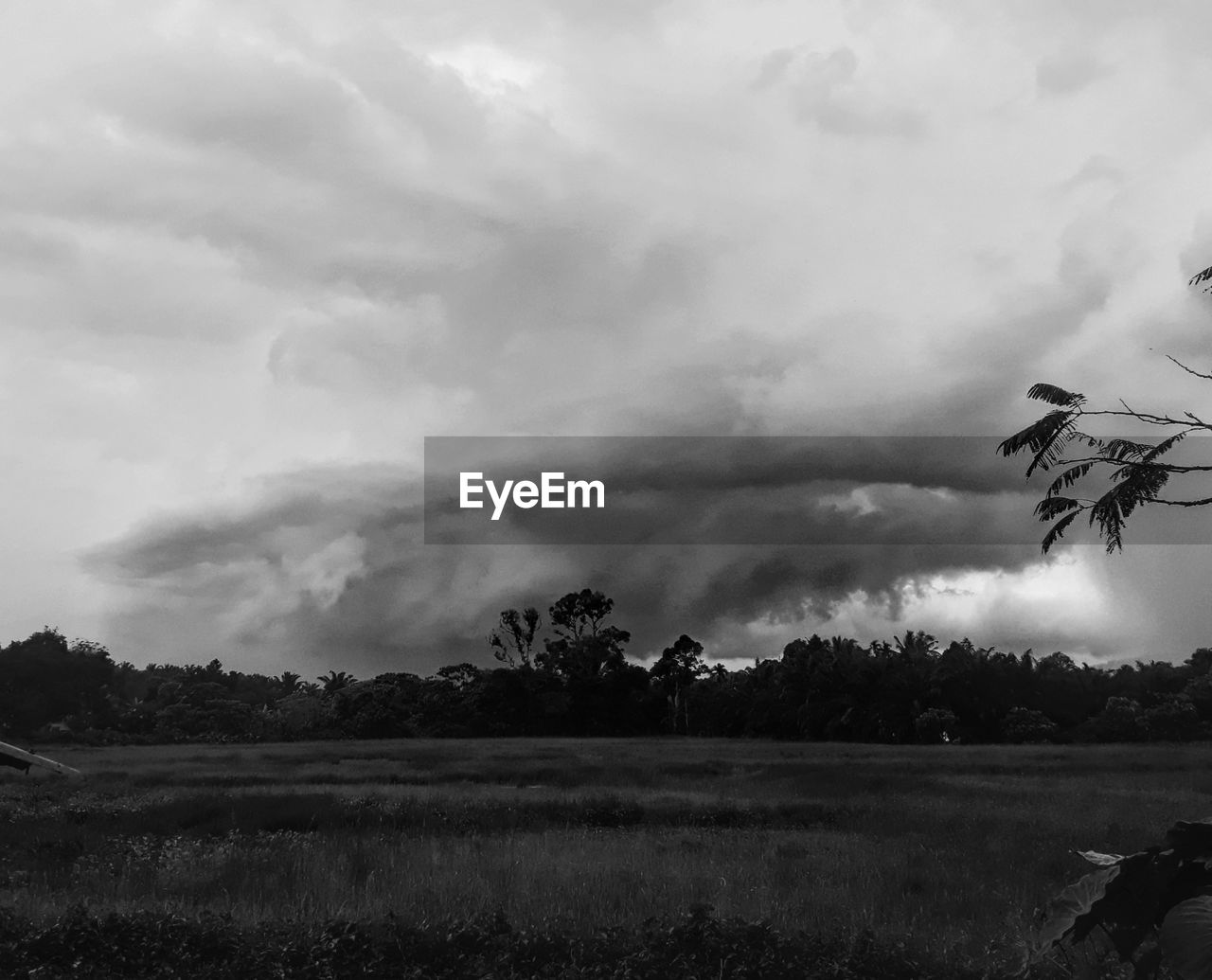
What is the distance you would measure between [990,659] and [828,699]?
8.84m

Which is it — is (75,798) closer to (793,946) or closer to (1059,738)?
(793,946)

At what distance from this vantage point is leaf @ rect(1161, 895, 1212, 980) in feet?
12.1

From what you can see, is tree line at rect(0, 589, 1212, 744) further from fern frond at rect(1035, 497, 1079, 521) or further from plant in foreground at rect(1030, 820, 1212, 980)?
plant in foreground at rect(1030, 820, 1212, 980)

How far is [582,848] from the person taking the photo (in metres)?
14.8

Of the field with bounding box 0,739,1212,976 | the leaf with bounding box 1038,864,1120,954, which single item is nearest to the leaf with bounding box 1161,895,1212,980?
the leaf with bounding box 1038,864,1120,954

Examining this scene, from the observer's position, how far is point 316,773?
97.0 feet

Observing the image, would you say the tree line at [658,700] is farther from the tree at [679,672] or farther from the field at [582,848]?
the field at [582,848]

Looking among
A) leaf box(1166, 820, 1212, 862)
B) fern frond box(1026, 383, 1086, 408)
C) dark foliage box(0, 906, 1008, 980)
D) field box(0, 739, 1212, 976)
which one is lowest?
field box(0, 739, 1212, 976)

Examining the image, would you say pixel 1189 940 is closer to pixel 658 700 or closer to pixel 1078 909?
pixel 1078 909

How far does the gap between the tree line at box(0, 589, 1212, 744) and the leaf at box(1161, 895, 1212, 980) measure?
50.3 meters

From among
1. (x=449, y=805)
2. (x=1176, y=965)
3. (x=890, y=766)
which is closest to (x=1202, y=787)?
(x=890, y=766)

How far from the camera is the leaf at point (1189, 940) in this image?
3689 mm

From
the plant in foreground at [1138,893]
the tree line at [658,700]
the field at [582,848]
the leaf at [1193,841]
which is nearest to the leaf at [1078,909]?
the plant in foreground at [1138,893]

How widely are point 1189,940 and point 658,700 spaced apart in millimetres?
57839
